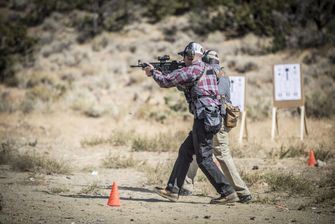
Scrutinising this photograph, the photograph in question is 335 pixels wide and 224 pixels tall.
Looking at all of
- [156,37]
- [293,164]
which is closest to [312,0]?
[156,37]

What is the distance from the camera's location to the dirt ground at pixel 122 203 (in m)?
7.46

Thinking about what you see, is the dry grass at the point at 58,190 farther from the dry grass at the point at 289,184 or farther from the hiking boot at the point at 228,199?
the dry grass at the point at 289,184

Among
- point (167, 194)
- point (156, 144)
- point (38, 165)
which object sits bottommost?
point (167, 194)

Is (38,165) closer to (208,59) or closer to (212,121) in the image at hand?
(208,59)

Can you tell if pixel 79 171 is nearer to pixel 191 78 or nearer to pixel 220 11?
pixel 191 78

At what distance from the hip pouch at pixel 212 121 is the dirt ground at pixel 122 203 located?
1053 millimetres

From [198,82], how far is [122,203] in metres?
1.96

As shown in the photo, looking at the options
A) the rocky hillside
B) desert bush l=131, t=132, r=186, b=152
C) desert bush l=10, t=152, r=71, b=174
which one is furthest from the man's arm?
the rocky hillside

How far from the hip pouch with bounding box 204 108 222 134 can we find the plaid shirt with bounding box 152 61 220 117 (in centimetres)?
9

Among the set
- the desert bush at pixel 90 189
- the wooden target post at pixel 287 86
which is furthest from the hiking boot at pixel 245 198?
the wooden target post at pixel 287 86

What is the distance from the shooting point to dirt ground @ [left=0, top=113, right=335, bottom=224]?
746 centimetres

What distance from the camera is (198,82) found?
812 centimetres

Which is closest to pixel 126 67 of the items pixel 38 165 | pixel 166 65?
pixel 38 165

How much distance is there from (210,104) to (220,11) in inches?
1093
